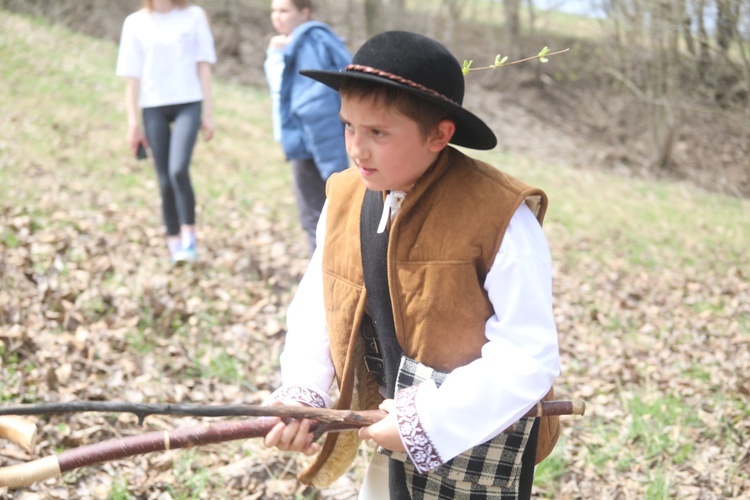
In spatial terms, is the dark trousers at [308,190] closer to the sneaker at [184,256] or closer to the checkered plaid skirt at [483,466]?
the sneaker at [184,256]

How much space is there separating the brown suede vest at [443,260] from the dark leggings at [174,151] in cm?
395

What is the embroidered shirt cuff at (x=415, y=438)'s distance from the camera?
1933mm

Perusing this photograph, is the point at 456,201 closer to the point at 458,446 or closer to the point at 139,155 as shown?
the point at 458,446

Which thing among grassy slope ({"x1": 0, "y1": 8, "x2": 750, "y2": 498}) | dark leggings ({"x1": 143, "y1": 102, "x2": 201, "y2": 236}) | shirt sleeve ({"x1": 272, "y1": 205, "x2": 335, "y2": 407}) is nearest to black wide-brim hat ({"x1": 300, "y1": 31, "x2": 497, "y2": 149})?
shirt sleeve ({"x1": 272, "y1": 205, "x2": 335, "y2": 407})

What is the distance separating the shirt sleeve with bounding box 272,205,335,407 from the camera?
89.0 inches

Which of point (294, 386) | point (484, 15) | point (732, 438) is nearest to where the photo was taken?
point (294, 386)

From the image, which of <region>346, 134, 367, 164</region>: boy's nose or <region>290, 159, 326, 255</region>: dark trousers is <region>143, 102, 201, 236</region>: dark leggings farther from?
<region>346, 134, 367, 164</region>: boy's nose

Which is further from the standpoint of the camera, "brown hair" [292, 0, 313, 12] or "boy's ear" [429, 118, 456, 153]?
"brown hair" [292, 0, 313, 12]

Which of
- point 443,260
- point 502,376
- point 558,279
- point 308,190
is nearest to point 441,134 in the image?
point 443,260

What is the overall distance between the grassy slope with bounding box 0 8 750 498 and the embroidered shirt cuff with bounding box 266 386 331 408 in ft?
4.76

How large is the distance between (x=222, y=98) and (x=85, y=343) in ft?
34.9

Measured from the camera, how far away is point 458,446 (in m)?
1.94

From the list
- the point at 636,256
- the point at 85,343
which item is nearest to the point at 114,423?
the point at 85,343

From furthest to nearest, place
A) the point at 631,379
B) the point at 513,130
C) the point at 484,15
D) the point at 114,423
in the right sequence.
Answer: the point at 484,15
the point at 513,130
the point at 631,379
the point at 114,423
